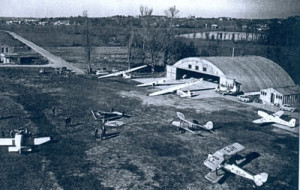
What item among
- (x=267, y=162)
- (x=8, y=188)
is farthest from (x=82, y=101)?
(x=267, y=162)

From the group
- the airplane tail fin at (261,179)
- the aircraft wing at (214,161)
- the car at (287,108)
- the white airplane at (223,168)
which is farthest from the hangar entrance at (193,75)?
the airplane tail fin at (261,179)

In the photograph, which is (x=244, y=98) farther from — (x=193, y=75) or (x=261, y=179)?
(x=261, y=179)

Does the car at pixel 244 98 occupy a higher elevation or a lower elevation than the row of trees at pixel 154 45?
lower

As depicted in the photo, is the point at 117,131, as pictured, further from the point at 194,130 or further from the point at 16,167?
the point at 16,167

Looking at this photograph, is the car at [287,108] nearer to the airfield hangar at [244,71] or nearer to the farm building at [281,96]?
the farm building at [281,96]

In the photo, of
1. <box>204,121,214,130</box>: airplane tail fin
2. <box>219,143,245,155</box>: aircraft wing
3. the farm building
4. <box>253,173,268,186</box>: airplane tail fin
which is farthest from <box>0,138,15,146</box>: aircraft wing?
the farm building

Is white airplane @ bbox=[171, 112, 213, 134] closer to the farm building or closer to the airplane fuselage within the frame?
the airplane fuselage
